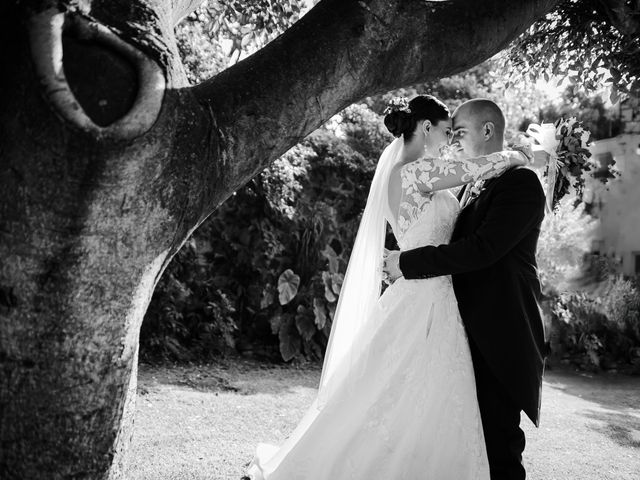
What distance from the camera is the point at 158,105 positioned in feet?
6.89

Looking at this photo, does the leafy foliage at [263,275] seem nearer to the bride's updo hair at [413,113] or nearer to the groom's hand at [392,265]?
the bride's updo hair at [413,113]

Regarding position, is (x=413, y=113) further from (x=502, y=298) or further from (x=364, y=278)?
(x=502, y=298)

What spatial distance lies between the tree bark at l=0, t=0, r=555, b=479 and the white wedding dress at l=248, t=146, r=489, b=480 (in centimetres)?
129

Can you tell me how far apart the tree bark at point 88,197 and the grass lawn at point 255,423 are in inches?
83.9

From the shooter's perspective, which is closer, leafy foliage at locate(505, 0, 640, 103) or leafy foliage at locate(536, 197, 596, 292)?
leafy foliage at locate(505, 0, 640, 103)

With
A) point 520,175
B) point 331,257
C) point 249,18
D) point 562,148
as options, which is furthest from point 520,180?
point 331,257

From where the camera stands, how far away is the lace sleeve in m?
3.25

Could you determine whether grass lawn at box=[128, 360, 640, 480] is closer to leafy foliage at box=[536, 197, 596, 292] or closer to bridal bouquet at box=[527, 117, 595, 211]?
bridal bouquet at box=[527, 117, 595, 211]

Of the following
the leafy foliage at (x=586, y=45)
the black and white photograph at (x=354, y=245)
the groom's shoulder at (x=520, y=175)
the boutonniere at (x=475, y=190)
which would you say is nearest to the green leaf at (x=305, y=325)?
the black and white photograph at (x=354, y=245)

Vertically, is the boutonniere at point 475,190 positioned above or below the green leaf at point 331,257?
above

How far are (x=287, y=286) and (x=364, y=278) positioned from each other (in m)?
5.48

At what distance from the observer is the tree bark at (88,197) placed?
1974 millimetres

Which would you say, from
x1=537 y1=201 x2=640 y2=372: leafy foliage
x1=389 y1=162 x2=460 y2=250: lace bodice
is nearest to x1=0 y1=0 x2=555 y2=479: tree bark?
x1=389 y1=162 x2=460 y2=250: lace bodice

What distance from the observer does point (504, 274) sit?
3260 mm
